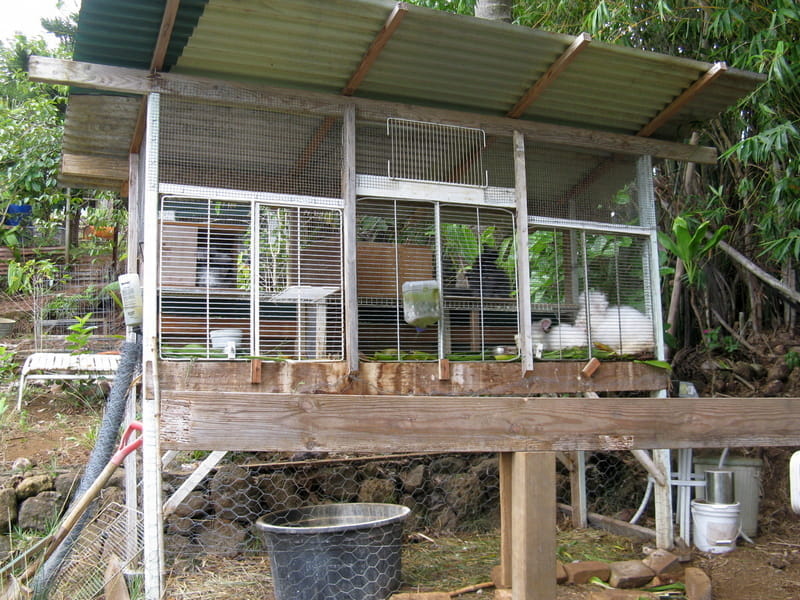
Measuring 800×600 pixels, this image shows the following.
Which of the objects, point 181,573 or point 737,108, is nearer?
point 181,573

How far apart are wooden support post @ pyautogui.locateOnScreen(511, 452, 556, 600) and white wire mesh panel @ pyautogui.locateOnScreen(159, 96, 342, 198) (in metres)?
3.05

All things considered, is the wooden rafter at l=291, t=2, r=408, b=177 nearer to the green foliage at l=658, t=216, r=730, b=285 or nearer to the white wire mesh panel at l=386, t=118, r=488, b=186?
the white wire mesh panel at l=386, t=118, r=488, b=186

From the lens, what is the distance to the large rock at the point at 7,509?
4.57 meters

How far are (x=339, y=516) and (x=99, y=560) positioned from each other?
1.34 meters

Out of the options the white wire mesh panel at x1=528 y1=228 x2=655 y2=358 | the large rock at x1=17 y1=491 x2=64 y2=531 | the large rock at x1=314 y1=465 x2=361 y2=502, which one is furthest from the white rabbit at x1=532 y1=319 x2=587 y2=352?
the large rock at x1=17 y1=491 x2=64 y2=531

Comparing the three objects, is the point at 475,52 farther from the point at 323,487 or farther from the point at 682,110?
the point at 323,487

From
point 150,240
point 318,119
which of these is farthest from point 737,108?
point 150,240

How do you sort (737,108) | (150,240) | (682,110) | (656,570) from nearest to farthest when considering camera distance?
1. (150,240)
2. (656,570)
3. (682,110)
4. (737,108)

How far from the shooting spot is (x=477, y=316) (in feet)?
15.2

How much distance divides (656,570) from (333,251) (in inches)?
113

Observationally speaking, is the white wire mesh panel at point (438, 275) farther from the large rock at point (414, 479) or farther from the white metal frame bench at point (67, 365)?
the white metal frame bench at point (67, 365)

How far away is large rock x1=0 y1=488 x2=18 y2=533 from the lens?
4.57 meters

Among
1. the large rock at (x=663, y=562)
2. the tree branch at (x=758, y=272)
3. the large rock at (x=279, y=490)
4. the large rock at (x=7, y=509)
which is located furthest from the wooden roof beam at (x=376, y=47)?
the tree branch at (x=758, y=272)

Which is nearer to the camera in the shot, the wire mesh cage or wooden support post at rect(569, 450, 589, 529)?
the wire mesh cage
